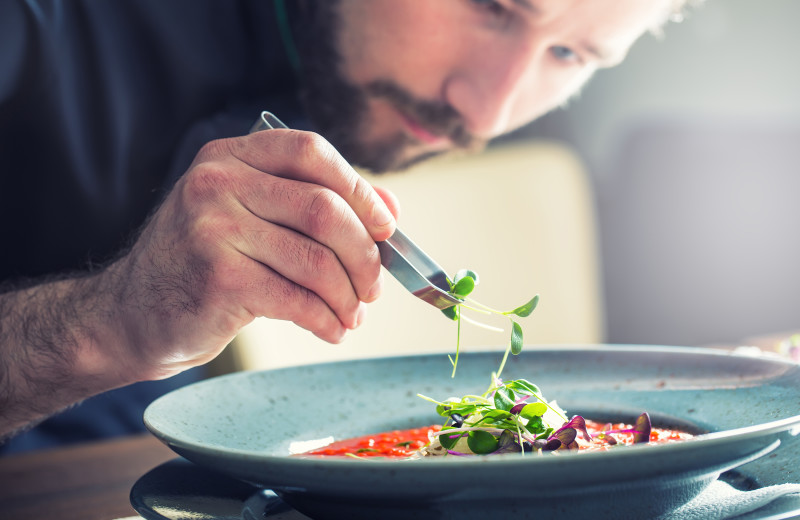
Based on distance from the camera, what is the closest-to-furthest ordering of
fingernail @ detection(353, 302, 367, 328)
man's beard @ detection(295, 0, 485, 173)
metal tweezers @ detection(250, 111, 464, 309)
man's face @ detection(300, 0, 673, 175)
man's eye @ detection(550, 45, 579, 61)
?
metal tweezers @ detection(250, 111, 464, 309) → fingernail @ detection(353, 302, 367, 328) → man's face @ detection(300, 0, 673, 175) → man's eye @ detection(550, 45, 579, 61) → man's beard @ detection(295, 0, 485, 173)

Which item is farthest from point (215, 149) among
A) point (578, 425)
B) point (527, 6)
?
point (527, 6)

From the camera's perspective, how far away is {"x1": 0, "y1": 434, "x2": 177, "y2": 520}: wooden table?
2.60ft

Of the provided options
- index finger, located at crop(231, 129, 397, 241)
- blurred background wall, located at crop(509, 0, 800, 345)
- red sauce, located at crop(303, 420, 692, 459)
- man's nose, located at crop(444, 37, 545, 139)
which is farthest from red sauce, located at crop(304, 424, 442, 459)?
blurred background wall, located at crop(509, 0, 800, 345)

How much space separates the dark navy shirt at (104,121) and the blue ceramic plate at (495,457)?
0.91m

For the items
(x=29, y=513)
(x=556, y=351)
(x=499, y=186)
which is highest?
(x=499, y=186)

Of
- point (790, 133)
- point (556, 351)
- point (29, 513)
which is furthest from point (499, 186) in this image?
point (790, 133)

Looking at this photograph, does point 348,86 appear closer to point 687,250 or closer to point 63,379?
point 63,379

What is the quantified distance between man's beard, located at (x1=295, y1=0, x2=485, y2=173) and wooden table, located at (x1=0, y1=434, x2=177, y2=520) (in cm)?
101

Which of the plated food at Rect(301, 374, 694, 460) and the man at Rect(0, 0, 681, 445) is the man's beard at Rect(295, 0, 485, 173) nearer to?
the man at Rect(0, 0, 681, 445)

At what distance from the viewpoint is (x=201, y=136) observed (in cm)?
182

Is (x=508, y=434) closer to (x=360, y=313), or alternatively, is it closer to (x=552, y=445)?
(x=552, y=445)

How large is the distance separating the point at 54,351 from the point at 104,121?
2.88 ft

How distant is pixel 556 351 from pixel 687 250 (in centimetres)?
303

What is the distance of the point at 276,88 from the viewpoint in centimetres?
208
